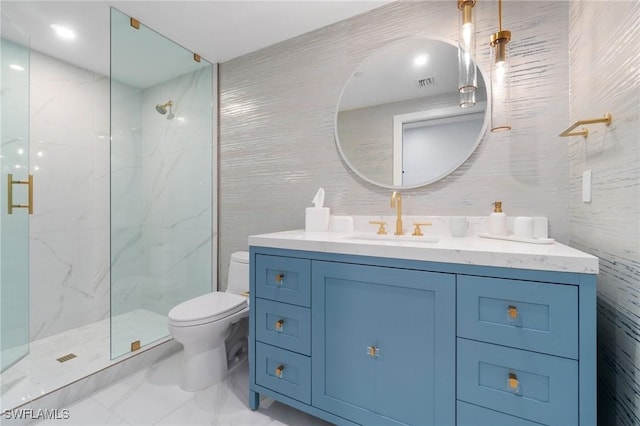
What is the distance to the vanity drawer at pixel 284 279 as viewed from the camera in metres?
1.30

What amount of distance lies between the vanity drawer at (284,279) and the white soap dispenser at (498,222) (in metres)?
0.87

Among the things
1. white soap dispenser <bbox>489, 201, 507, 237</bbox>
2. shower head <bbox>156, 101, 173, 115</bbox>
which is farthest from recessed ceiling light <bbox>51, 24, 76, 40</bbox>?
white soap dispenser <bbox>489, 201, 507, 237</bbox>

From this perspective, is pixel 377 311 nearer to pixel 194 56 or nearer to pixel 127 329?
pixel 127 329

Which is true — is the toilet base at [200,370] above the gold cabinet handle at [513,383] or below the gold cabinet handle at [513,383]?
below

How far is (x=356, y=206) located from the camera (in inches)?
70.3

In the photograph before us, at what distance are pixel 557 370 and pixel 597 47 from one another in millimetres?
1127

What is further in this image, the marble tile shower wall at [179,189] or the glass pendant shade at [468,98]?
the marble tile shower wall at [179,189]

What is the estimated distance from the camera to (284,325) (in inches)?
53.7

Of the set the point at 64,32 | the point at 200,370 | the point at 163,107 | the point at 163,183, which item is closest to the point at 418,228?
the point at 200,370

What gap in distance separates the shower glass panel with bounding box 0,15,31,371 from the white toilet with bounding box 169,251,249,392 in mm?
1118

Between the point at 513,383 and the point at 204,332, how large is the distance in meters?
1.42

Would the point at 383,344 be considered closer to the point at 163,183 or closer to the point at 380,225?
the point at 380,225

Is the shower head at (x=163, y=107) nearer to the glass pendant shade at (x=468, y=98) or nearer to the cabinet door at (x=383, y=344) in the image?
the cabinet door at (x=383, y=344)

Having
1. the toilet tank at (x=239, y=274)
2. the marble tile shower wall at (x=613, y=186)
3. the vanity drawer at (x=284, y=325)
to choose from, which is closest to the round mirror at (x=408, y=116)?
the marble tile shower wall at (x=613, y=186)
